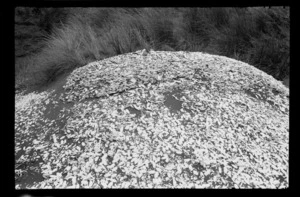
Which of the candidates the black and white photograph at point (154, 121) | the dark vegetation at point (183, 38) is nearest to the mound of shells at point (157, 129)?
the black and white photograph at point (154, 121)

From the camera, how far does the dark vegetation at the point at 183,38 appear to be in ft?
15.2

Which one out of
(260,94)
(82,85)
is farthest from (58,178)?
(260,94)

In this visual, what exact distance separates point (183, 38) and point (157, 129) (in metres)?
2.91

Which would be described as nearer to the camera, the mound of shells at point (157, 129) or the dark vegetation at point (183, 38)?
the mound of shells at point (157, 129)

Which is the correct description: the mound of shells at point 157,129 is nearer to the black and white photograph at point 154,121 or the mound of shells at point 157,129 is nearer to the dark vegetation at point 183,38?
the black and white photograph at point 154,121

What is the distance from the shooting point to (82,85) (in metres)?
3.39

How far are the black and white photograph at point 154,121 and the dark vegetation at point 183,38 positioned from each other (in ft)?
0.10

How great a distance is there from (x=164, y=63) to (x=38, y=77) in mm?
2294

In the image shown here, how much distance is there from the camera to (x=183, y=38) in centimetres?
513

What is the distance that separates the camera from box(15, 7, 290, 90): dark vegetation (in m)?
4.63

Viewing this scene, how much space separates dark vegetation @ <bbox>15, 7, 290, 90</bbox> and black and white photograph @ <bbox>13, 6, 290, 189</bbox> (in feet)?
0.10

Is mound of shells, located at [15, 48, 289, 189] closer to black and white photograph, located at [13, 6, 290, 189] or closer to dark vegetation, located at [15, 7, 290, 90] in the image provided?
black and white photograph, located at [13, 6, 290, 189]

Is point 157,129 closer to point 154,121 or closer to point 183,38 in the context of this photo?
point 154,121

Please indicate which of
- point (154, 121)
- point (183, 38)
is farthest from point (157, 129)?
point (183, 38)
